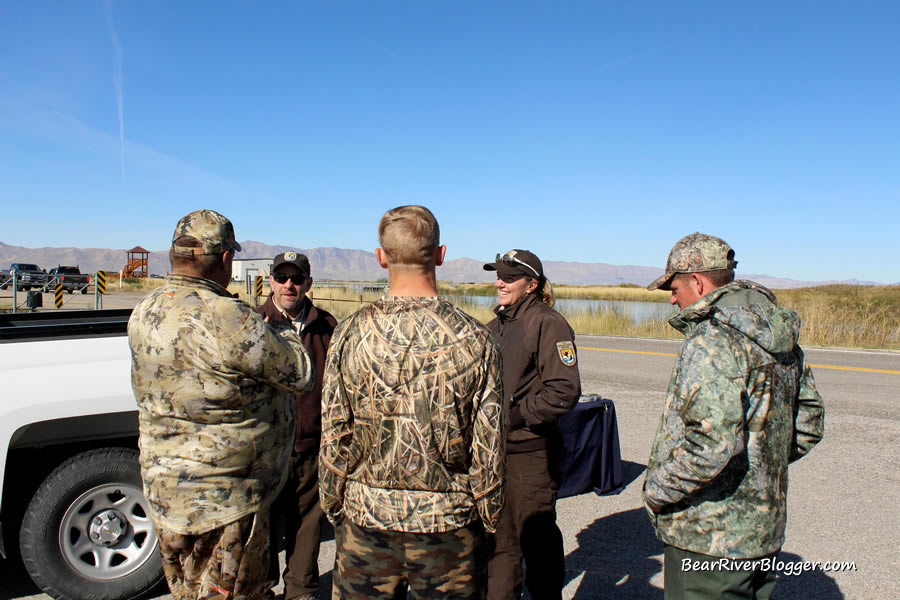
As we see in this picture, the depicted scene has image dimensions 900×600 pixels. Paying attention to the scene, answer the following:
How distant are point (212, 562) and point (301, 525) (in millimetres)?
1045

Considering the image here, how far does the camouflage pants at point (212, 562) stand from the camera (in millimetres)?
2322

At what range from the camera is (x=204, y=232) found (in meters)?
2.42

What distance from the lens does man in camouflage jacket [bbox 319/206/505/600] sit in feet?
6.10

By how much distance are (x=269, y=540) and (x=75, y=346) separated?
169 centimetres

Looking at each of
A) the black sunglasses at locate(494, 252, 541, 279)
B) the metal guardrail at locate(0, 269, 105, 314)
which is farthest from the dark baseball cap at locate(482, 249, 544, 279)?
the metal guardrail at locate(0, 269, 105, 314)

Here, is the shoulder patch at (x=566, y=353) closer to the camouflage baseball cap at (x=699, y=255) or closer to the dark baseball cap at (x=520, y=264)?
the dark baseball cap at (x=520, y=264)

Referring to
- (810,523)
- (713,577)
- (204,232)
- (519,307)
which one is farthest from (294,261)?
(810,523)

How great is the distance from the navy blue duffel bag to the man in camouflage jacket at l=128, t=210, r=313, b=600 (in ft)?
9.25

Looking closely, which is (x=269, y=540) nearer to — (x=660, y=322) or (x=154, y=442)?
(x=154, y=442)

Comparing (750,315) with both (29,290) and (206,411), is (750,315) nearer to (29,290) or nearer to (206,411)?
(206,411)

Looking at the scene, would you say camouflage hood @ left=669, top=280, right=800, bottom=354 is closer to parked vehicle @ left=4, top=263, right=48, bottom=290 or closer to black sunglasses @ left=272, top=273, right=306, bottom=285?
black sunglasses @ left=272, top=273, right=306, bottom=285

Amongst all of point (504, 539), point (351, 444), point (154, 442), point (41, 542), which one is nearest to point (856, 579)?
point (504, 539)

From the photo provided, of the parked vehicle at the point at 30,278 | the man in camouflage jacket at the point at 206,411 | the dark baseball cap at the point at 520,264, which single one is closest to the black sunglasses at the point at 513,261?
the dark baseball cap at the point at 520,264

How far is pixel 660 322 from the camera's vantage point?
1933 cm
